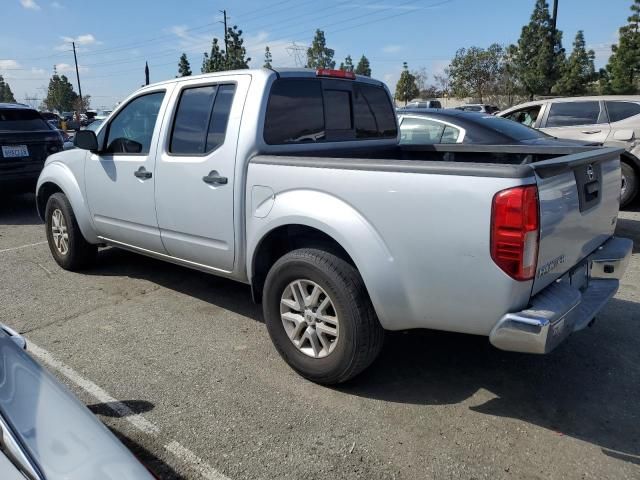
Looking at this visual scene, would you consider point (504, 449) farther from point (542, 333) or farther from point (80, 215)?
point (80, 215)

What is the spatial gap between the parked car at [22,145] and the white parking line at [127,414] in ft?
18.6

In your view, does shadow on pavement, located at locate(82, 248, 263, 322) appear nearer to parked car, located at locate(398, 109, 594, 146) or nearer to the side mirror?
the side mirror

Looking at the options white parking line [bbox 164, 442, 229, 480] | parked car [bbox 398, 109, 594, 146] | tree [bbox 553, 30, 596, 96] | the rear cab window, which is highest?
tree [bbox 553, 30, 596, 96]

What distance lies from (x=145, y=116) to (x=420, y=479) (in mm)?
3561

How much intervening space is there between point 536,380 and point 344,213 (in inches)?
65.5

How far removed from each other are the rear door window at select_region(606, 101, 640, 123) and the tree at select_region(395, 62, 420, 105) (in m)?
64.3

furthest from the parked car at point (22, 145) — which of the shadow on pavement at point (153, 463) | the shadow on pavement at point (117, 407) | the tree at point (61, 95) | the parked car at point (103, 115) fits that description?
the tree at point (61, 95)

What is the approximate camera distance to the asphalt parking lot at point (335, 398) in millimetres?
2611

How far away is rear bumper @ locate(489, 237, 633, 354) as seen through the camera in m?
2.48

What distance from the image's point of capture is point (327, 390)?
3.26m

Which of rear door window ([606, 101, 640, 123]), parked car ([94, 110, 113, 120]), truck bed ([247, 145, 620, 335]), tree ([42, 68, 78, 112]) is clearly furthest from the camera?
tree ([42, 68, 78, 112])

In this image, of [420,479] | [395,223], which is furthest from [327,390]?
[395,223]

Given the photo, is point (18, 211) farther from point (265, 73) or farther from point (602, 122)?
point (602, 122)

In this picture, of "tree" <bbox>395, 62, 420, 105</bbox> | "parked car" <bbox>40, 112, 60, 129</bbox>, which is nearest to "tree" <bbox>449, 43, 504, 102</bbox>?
"tree" <bbox>395, 62, 420, 105</bbox>
